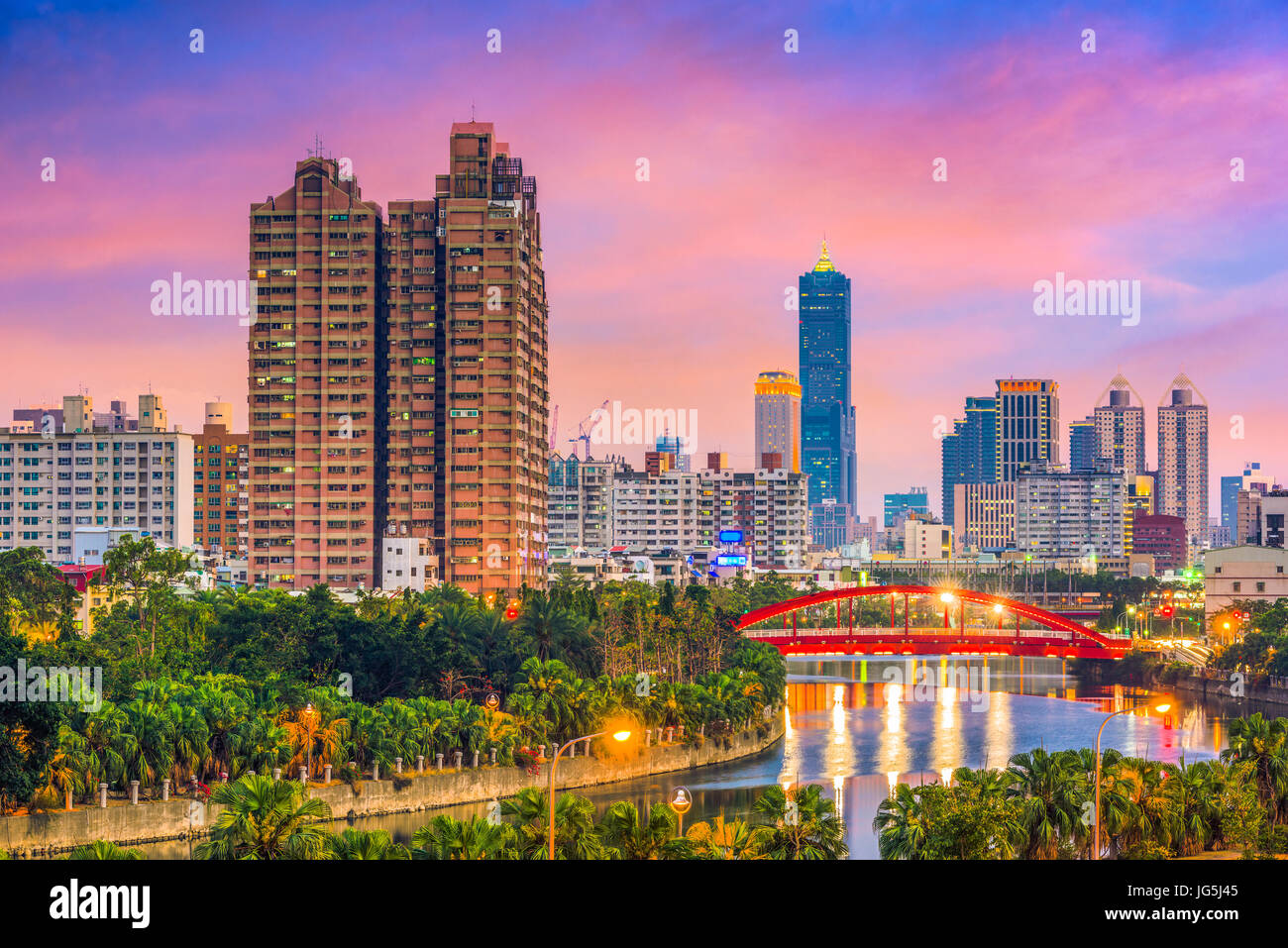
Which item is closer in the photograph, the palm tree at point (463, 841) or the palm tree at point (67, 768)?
the palm tree at point (463, 841)

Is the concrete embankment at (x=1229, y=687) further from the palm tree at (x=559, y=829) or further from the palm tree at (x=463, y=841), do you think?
the palm tree at (x=463, y=841)

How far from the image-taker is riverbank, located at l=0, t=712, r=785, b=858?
42.8 meters

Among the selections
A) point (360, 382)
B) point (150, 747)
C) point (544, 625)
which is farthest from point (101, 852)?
point (360, 382)

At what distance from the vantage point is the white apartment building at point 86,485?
163 meters

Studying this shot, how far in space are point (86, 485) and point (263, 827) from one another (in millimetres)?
143525

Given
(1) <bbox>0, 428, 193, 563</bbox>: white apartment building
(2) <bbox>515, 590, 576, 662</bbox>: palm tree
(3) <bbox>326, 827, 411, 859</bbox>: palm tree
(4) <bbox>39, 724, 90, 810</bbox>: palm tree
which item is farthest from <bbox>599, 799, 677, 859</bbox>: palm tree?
(1) <bbox>0, 428, 193, 563</bbox>: white apartment building

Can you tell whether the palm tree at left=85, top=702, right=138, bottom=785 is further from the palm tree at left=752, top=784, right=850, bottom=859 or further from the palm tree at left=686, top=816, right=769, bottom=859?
the palm tree at left=752, top=784, right=850, bottom=859

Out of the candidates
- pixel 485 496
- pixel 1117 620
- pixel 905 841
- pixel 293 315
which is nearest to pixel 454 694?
pixel 905 841

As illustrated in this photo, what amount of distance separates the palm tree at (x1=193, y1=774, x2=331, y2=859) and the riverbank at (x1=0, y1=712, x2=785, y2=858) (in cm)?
1052

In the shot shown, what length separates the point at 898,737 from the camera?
3002 inches

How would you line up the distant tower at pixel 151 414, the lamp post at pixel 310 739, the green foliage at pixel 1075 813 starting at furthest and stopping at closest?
the distant tower at pixel 151 414, the lamp post at pixel 310 739, the green foliage at pixel 1075 813

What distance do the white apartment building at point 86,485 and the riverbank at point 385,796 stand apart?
4427 inches

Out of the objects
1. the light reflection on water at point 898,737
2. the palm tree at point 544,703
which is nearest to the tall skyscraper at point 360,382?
the light reflection on water at point 898,737

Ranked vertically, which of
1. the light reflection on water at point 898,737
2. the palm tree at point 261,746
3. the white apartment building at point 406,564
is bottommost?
the light reflection on water at point 898,737
